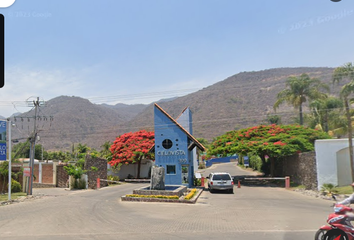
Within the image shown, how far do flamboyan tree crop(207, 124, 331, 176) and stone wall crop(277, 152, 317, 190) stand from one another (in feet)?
3.61

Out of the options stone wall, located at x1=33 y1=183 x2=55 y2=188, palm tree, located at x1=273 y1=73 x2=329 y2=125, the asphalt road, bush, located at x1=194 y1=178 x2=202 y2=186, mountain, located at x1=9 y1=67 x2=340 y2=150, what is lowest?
stone wall, located at x1=33 y1=183 x2=55 y2=188

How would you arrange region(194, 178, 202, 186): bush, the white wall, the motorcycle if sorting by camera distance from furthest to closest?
region(194, 178, 202, 186): bush → the white wall → the motorcycle

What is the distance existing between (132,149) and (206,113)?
94106 millimetres

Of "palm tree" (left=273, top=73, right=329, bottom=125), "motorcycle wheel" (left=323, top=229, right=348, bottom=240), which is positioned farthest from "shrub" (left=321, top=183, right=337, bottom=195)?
"palm tree" (left=273, top=73, right=329, bottom=125)

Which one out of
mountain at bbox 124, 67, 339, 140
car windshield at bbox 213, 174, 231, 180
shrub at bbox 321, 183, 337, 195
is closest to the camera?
shrub at bbox 321, 183, 337, 195

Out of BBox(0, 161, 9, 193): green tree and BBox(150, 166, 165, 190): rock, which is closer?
BBox(150, 166, 165, 190): rock

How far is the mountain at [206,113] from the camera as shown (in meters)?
124

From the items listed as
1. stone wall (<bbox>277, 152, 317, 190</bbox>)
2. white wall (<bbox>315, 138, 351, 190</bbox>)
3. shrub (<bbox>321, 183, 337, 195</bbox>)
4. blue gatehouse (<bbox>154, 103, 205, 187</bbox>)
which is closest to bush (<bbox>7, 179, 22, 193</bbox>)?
blue gatehouse (<bbox>154, 103, 205, 187</bbox>)

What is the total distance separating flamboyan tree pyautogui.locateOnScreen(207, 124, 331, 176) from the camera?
29.1 metres

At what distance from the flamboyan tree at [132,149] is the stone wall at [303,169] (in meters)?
15.9

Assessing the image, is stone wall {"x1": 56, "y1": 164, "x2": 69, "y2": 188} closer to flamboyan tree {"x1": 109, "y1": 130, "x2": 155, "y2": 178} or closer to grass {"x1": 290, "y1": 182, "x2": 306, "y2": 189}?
flamboyan tree {"x1": 109, "y1": 130, "x2": 155, "y2": 178}

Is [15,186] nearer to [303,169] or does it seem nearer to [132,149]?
[132,149]

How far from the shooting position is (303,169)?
26.2 metres

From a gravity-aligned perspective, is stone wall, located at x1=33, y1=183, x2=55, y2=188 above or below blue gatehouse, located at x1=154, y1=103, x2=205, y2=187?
below
